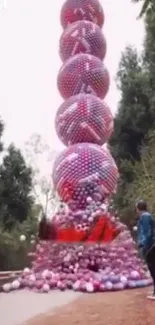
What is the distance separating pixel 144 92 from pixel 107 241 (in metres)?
16.2

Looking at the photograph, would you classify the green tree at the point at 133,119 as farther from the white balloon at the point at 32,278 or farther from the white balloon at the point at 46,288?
the white balloon at the point at 46,288

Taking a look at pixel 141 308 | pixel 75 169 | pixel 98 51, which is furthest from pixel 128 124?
pixel 141 308

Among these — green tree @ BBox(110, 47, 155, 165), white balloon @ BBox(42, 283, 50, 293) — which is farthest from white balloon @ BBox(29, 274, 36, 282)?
green tree @ BBox(110, 47, 155, 165)

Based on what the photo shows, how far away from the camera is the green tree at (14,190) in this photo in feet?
77.6

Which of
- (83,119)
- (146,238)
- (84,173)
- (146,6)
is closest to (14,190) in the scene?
(83,119)

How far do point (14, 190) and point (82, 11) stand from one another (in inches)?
489

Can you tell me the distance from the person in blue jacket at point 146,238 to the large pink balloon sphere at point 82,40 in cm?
515

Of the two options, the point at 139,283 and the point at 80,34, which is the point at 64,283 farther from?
the point at 80,34

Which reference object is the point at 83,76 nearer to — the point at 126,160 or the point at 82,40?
the point at 82,40

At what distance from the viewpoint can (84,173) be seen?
10445 mm

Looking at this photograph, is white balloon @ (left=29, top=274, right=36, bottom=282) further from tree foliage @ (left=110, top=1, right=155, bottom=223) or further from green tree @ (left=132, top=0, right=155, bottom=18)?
tree foliage @ (left=110, top=1, right=155, bottom=223)

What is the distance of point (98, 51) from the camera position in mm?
11914

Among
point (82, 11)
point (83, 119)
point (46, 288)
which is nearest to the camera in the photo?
point (46, 288)

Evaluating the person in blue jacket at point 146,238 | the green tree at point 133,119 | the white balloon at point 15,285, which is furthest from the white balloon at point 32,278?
the green tree at point 133,119
